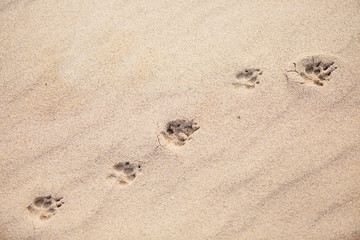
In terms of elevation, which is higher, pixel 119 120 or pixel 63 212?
pixel 119 120

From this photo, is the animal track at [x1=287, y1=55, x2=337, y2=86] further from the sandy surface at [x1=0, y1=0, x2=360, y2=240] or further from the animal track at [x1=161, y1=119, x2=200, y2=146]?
the animal track at [x1=161, y1=119, x2=200, y2=146]

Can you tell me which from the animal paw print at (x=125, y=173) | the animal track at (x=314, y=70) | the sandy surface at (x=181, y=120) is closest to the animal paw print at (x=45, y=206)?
the sandy surface at (x=181, y=120)

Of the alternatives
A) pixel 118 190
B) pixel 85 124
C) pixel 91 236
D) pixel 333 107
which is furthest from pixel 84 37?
pixel 333 107

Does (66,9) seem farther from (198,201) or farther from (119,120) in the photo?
(198,201)

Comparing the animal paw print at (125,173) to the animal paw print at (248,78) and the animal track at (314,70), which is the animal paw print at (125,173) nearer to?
the animal paw print at (248,78)

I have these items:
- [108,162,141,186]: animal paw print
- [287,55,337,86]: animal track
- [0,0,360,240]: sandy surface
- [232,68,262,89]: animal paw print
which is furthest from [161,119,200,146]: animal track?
[287,55,337,86]: animal track

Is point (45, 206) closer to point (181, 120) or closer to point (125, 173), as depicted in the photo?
point (125, 173)

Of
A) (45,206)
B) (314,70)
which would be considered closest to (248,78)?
(314,70)
